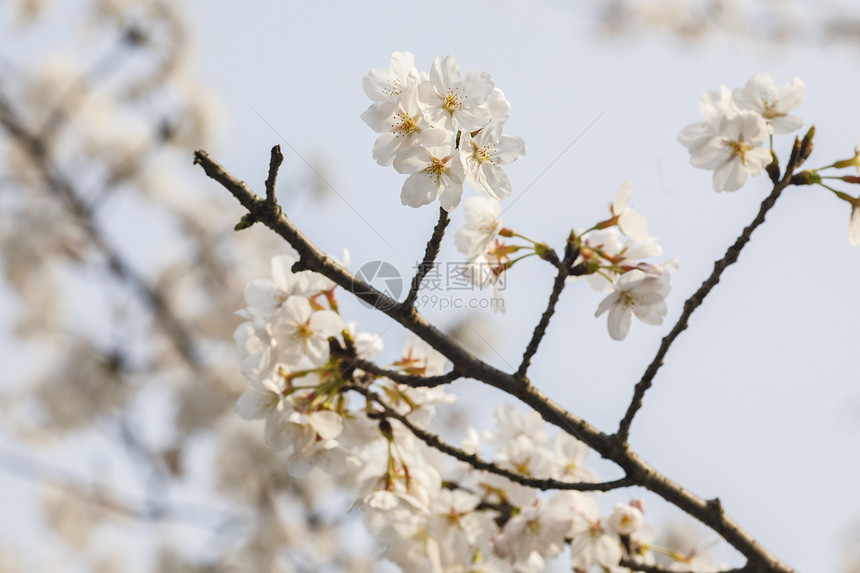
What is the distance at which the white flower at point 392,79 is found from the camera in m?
1.10

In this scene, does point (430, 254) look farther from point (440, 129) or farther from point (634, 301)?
point (634, 301)

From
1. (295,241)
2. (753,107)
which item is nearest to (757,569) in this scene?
(753,107)

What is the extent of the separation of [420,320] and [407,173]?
0.24m

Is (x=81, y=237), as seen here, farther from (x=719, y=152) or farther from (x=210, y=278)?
(x=719, y=152)

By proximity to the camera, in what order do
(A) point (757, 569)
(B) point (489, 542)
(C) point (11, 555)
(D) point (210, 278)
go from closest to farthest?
(A) point (757, 569)
(B) point (489, 542)
(D) point (210, 278)
(C) point (11, 555)

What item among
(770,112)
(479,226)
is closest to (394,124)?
(479,226)

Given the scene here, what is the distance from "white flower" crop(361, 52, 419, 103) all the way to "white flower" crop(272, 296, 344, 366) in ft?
1.35

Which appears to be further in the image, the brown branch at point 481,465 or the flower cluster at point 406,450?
the flower cluster at point 406,450

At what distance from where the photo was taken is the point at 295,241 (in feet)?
3.48

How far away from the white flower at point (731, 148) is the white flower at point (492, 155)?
391 mm

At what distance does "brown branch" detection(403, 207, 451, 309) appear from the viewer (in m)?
1.06

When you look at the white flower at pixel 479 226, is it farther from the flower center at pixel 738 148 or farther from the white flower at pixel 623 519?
the white flower at pixel 623 519

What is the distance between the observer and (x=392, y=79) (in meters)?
1.11

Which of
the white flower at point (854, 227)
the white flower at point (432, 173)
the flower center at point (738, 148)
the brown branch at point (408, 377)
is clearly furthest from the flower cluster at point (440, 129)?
the white flower at point (854, 227)
